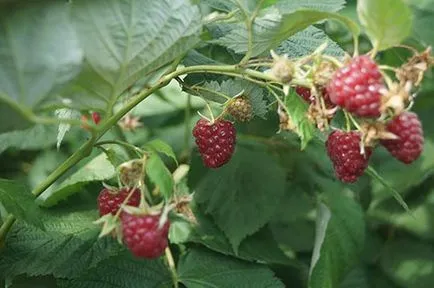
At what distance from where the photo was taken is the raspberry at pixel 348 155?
92 cm

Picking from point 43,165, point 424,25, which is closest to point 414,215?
point 424,25

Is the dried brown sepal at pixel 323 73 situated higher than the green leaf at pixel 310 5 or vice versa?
the dried brown sepal at pixel 323 73

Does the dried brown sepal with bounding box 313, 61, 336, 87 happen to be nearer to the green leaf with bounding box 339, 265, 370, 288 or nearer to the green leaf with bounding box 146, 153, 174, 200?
the green leaf with bounding box 146, 153, 174, 200

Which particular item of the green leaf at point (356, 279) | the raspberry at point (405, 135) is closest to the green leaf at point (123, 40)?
the raspberry at point (405, 135)

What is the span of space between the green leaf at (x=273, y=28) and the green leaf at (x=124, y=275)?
0.38 m

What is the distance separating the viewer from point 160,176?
2.87ft

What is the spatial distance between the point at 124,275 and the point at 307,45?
16.0 inches

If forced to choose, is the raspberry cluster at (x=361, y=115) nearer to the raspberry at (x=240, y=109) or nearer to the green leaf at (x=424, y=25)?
the raspberry at (x=240, y=109)

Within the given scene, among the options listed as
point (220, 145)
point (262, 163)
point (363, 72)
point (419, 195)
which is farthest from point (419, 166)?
point (363, 72)

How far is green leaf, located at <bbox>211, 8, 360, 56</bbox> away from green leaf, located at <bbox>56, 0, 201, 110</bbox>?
9cm

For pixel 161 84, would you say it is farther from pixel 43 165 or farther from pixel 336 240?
pixel 43 165

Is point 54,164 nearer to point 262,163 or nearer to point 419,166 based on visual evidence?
point 262,163

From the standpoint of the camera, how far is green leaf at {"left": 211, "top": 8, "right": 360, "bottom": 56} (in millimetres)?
871

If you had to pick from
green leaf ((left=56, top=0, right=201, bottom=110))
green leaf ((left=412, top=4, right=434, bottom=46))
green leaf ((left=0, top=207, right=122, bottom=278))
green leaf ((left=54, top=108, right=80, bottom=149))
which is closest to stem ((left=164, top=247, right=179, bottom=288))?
green leaf ((left=0, top=207, right=122, bottom=278))
